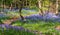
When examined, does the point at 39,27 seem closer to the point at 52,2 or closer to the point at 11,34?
the point at 11,34

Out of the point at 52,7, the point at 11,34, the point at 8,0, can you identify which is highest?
the point at 8,0

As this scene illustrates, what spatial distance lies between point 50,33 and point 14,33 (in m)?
2.84

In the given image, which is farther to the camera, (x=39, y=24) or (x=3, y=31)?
(x=39, y=24)

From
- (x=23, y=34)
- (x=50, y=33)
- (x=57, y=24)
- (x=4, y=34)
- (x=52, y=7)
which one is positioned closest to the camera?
(x=4, y=34)

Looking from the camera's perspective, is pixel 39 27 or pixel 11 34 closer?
pixel 11 34

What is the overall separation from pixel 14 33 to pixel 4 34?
2.03 ft

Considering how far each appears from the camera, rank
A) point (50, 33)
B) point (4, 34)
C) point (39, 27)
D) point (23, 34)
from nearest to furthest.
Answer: point (4, 34) < point (23, 34) < point (50, 33) < point (39, 27)

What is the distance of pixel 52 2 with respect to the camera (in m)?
52.3

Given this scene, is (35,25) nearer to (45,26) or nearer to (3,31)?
(45,26)

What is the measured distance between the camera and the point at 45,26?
15039 mm

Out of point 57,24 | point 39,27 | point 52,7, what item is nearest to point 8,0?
point 39,27

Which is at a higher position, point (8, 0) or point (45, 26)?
point (8, 0)

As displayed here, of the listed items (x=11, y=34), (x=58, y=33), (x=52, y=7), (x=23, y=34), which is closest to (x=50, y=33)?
(x=58, y=33)

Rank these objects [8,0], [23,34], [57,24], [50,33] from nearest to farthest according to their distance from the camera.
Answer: [23,34], [50,33], [8,0], [57,24]
